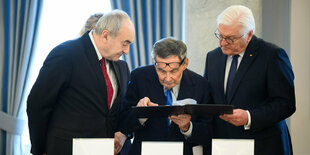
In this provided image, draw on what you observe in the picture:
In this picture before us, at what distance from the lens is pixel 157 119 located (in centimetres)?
258

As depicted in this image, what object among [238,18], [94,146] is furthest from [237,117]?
[94,146]

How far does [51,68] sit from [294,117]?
8.73ft

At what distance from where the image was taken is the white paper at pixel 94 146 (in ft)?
6.25

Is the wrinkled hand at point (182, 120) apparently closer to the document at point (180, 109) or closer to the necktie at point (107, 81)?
the document at point (180, 109)

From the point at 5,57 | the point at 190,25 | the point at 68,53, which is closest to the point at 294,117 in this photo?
the point at 190,25

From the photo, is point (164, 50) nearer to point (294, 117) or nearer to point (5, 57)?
point (294, 117)

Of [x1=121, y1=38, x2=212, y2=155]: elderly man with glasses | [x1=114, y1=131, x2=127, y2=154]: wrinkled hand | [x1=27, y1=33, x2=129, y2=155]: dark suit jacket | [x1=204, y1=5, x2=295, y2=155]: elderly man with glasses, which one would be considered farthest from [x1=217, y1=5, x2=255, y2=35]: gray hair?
[x1=114, y1=131, x2=127, y2=154]: wrinkled hand

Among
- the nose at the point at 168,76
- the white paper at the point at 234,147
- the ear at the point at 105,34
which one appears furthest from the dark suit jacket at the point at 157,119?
the white paper at the point at 234,147

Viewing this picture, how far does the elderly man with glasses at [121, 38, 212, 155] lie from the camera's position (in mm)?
2520

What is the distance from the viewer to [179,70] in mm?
2574

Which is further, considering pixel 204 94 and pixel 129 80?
pixel 129 80

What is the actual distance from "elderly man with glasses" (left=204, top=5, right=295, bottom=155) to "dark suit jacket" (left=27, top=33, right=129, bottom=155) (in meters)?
0.79

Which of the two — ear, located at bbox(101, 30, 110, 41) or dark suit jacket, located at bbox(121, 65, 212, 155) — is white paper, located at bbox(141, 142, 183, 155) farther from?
ear, located at bbox(101, 30, 110, 41)

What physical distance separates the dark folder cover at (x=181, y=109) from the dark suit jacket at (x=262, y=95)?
0.50 metres
